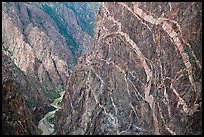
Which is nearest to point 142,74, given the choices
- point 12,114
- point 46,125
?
point 12,114

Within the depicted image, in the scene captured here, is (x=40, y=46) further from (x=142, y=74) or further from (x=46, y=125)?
(x=142, y=74)

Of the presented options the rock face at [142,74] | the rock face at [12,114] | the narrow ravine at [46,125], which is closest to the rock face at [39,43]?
the narrow ravine at [46,125]

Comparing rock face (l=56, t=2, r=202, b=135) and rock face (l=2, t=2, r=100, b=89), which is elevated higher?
rock face (l=2, t=2, r=100, b=89)

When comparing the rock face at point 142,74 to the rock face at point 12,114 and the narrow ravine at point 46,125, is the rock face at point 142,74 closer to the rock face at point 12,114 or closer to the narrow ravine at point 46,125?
the narrow ravine at point 46,125

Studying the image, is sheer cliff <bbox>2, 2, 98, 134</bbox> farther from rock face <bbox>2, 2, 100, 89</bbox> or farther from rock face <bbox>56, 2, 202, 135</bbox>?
rock face <bbox>56, 2, 202, 135</bbox>

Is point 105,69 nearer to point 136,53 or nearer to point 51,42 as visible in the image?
point 136,53

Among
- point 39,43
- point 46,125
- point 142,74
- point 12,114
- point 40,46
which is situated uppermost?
point 39,43

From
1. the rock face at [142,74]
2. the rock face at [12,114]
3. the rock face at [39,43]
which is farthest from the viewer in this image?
the rock face at [39,43]

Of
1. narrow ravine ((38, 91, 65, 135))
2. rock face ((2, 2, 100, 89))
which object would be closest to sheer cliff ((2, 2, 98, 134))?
rock face ((2, 2, 100, 89))

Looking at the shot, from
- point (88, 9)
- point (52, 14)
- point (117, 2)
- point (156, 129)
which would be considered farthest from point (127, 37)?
point (88, 9)
